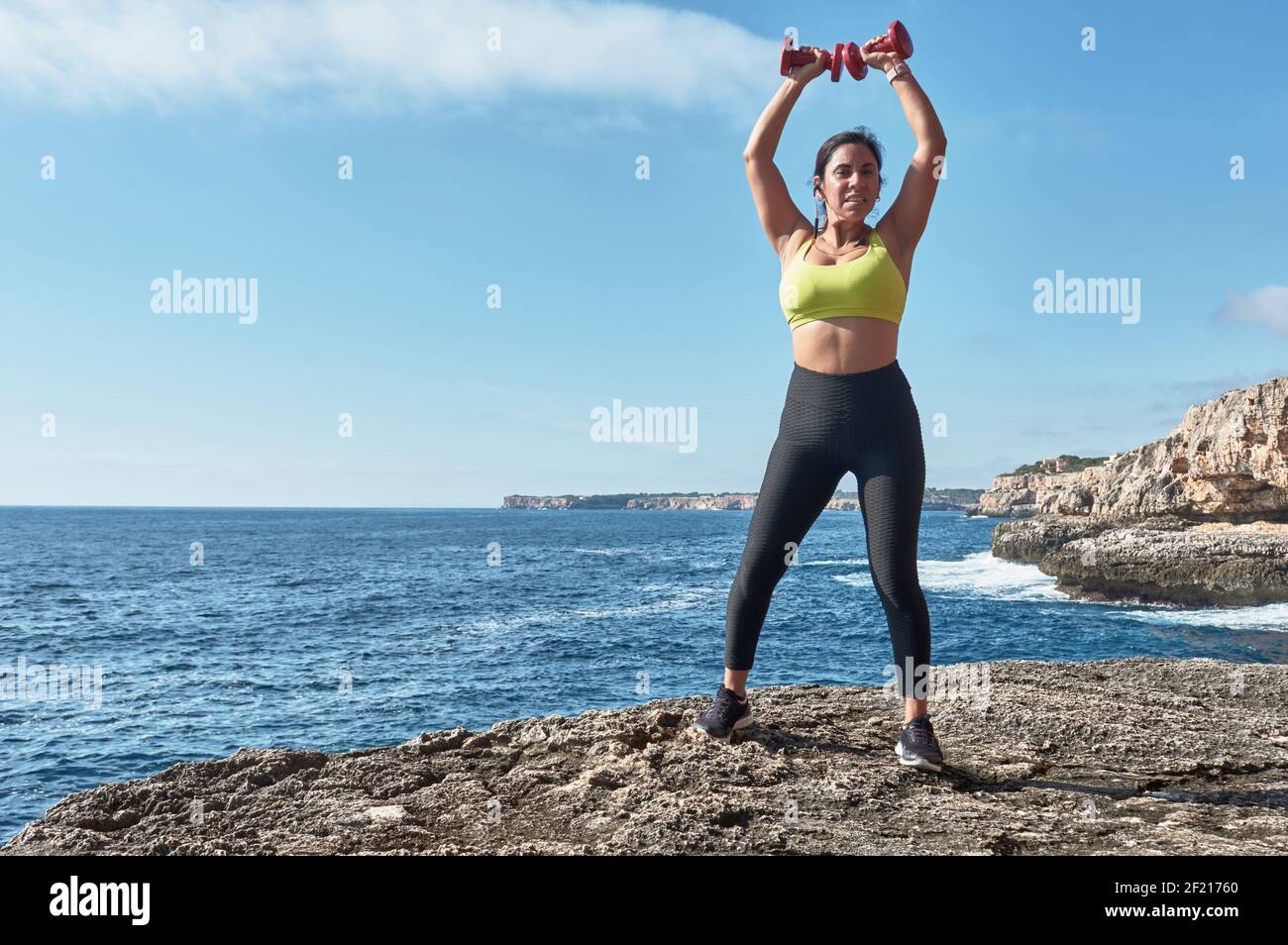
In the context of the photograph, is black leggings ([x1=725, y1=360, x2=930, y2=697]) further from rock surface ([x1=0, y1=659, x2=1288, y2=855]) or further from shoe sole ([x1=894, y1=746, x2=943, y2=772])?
rock surface ([x1=0, y1=659, x2=1288, y2=855])

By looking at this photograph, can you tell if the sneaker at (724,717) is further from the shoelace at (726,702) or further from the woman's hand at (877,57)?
the woman's hand at (877,57)

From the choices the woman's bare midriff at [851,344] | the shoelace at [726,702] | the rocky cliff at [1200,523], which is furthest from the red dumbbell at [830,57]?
the rocky cliff at [1200,523]

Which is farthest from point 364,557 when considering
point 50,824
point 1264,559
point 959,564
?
point 50,824

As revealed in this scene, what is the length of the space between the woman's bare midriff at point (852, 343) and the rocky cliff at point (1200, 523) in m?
35.1

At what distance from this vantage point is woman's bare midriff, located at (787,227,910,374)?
3.63m

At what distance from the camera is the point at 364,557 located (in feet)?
204

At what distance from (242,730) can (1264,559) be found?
37.5 m

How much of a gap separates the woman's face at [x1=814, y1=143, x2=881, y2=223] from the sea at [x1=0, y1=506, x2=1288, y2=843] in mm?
13287

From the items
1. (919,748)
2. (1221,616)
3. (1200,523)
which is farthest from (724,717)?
(1200,523)

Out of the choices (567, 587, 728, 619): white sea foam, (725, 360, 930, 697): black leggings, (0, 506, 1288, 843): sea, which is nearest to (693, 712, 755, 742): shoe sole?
(725, 360, 930, 697): black leggings

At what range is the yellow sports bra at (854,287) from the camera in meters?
3.58

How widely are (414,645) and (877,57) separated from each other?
24955 millimetres
